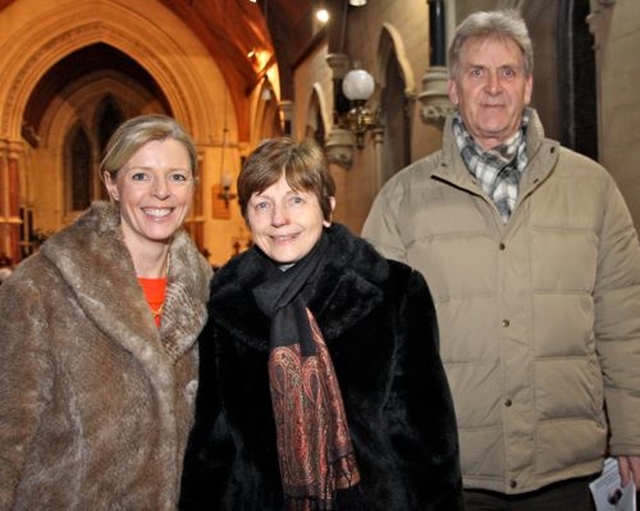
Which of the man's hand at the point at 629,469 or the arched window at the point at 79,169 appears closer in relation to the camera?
the man's hand at the point at 629,469

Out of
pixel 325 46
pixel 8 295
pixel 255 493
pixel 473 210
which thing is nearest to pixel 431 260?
pixel 473 210

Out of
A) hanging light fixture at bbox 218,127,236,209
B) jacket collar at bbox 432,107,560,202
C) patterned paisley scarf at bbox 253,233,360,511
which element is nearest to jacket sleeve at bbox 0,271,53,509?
patterned paisley scarf at bbox 253,233,360,511

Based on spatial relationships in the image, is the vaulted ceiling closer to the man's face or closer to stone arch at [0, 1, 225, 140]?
stone arch at [0, 1, 225, 140]

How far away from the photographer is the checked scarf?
95.1 inches

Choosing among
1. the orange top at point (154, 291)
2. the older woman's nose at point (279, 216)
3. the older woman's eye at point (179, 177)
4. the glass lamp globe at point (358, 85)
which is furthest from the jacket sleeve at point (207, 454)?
the glass lamp globe at point (358, 85)

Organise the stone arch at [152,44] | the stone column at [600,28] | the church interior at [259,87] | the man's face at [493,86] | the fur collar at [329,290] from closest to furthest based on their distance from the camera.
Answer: the fur collar at [329,290] → the man's face at [493,86] → the stone column at [600,28] → the church interior at [259,87] → the stone arch at [152,44]

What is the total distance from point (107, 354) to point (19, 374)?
239 mm

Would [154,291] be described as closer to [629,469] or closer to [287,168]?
[287,168]

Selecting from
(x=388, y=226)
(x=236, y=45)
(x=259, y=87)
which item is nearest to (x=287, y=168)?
(x=388, y=226)

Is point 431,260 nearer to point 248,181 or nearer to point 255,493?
point 248,181

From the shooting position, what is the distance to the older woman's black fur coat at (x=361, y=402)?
2.02m

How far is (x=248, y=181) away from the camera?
205 centimetres

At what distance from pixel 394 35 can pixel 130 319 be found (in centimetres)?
699

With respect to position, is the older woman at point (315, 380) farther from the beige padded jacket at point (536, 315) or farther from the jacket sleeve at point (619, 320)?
the jacket sleeve at point (619, 320)
